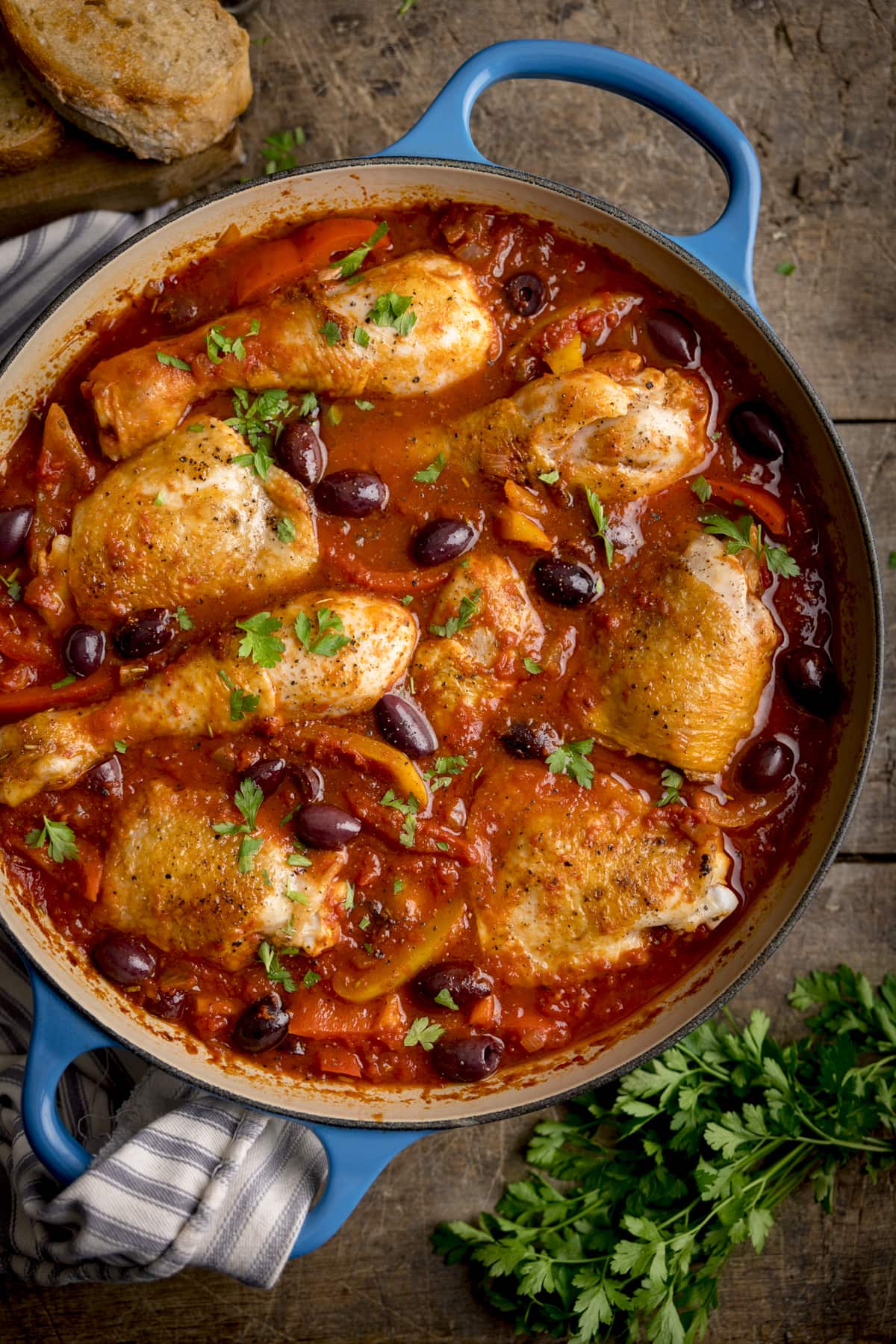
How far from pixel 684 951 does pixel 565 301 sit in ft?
7.03

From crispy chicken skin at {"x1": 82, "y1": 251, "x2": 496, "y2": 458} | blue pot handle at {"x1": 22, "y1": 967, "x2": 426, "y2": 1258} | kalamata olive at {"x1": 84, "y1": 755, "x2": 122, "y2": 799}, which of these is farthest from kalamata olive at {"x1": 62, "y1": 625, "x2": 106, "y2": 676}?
blue pot handle at {"x1": 22, "y1": 967, "x2": 426, "y2": 1258}

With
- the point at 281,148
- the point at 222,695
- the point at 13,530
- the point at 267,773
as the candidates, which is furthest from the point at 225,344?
the point at 267,773

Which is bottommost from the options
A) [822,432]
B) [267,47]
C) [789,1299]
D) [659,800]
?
[789,1299]

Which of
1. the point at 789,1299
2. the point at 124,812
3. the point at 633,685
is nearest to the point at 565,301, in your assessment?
the point at 633,685

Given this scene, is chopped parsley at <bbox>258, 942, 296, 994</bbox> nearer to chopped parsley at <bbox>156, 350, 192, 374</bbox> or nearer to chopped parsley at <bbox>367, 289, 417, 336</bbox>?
chopped parsley at <bbox>156, 350, 192, 374</bbox>

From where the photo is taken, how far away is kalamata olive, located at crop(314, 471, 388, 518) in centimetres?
312

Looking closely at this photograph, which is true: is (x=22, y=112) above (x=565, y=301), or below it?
above

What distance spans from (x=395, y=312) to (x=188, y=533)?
3.02ft

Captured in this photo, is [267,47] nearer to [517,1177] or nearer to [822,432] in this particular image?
[822,432]

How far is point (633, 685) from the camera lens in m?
3.14

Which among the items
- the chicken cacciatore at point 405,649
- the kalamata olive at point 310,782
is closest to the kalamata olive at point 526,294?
the chicken cacciatore at point 405,649

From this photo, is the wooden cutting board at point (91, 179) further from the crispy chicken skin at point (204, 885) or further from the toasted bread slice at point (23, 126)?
the crispy chicken skin at point (204, 885)

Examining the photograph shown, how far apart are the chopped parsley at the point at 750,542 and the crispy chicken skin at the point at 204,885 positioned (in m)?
1.58

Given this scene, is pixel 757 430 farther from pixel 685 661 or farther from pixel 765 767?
pixel 765 767
